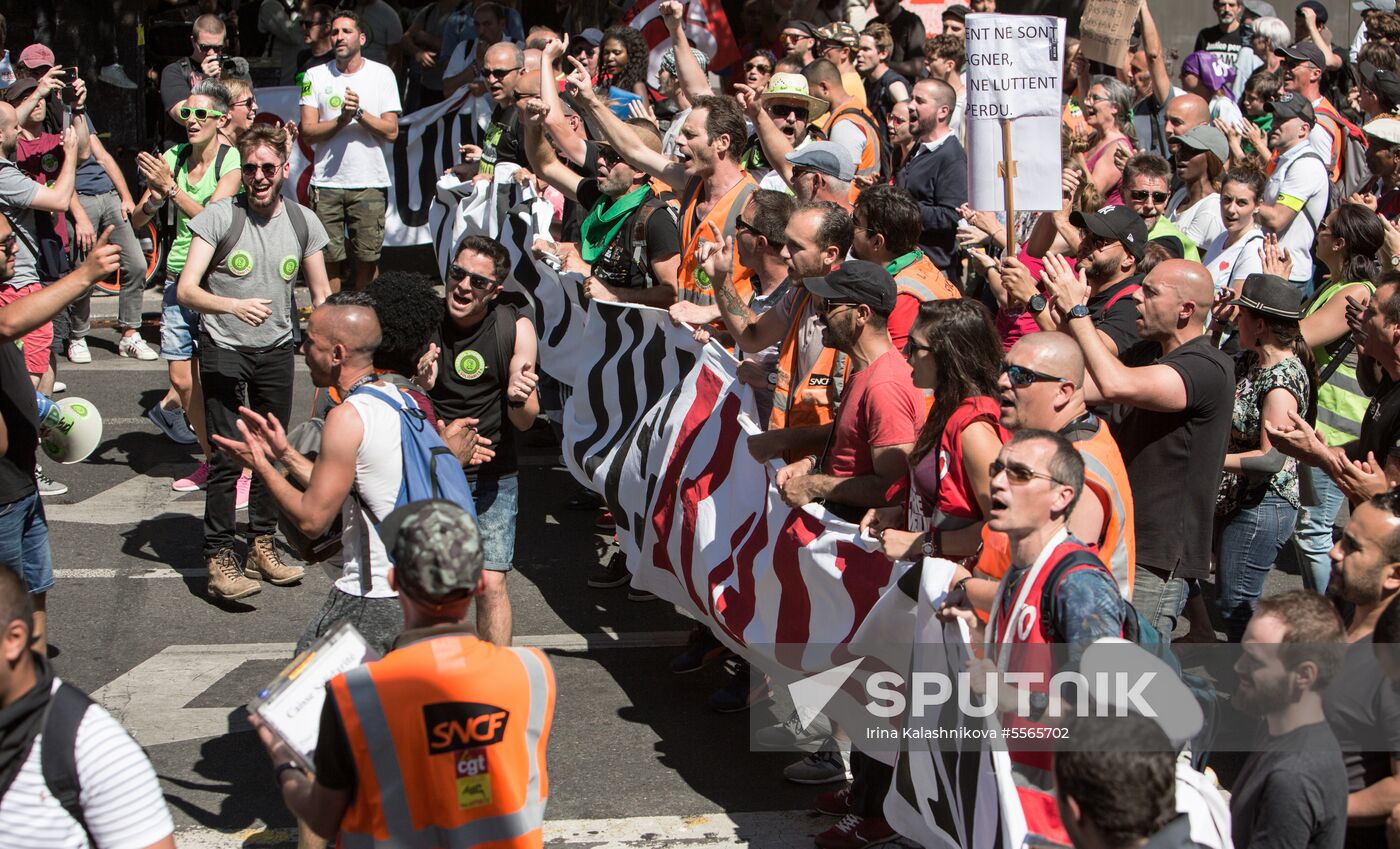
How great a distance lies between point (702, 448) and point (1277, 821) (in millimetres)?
3409

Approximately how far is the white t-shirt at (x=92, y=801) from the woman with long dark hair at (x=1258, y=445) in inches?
180

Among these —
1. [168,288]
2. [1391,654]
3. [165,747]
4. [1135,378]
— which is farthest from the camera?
[168,288]

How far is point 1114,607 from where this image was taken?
3.70 m

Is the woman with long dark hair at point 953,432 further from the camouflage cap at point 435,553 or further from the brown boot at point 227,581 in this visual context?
the brown boot at point 227,581

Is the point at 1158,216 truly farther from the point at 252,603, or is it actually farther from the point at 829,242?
the point at 252,603

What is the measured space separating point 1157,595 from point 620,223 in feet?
13.4

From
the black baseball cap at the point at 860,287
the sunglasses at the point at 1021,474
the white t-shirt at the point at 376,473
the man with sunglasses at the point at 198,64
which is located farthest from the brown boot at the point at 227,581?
the man with sunglasses at the point at 198,64

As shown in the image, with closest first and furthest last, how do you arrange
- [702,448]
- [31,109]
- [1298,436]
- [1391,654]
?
[1391,654], [1298,436], [702,448], [31,109]

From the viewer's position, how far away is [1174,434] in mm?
5609

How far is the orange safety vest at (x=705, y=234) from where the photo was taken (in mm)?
7152

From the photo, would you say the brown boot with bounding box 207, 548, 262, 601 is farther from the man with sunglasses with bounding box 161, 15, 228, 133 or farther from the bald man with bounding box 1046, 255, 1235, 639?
the man with sunglasses with bounding box 161, 15, 228, 133

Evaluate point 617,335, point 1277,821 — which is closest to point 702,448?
point 617,335

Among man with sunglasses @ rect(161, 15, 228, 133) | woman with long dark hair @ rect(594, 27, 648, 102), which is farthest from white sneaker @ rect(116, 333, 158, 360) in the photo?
woman with long dark hair @ rect(594, 27, 648, 102)

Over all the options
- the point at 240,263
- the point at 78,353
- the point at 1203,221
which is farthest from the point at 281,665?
the point at 78,353
